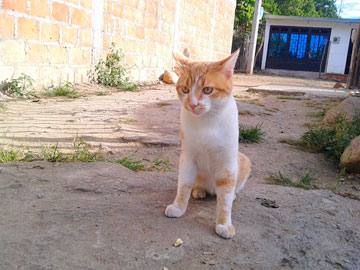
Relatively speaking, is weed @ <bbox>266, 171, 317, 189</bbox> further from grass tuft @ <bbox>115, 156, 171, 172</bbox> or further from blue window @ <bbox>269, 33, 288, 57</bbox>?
blue window @ <bbox>269, 33, 288, 57</bbox>

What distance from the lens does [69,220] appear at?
1.64 metres

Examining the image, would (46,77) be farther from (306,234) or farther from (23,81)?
(306,234)

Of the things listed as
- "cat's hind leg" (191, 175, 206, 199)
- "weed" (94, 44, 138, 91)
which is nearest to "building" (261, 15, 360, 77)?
"weed" (94, 44, 138, 91)

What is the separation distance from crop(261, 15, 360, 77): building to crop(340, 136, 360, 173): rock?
737 inches

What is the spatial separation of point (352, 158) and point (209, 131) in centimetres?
167

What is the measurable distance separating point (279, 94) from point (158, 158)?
661 centimetres

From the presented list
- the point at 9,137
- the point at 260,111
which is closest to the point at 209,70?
the point at 9,137

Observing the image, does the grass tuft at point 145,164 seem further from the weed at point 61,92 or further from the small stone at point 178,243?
the weed at point 61,92

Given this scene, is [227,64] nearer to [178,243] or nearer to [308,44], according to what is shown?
[178,243]

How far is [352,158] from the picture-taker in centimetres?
277

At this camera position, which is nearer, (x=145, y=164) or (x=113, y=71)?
(x=145, y=164)

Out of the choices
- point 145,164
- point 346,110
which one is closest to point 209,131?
point 145,164

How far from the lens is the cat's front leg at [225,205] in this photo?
1.61m

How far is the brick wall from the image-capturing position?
15.4 ft
